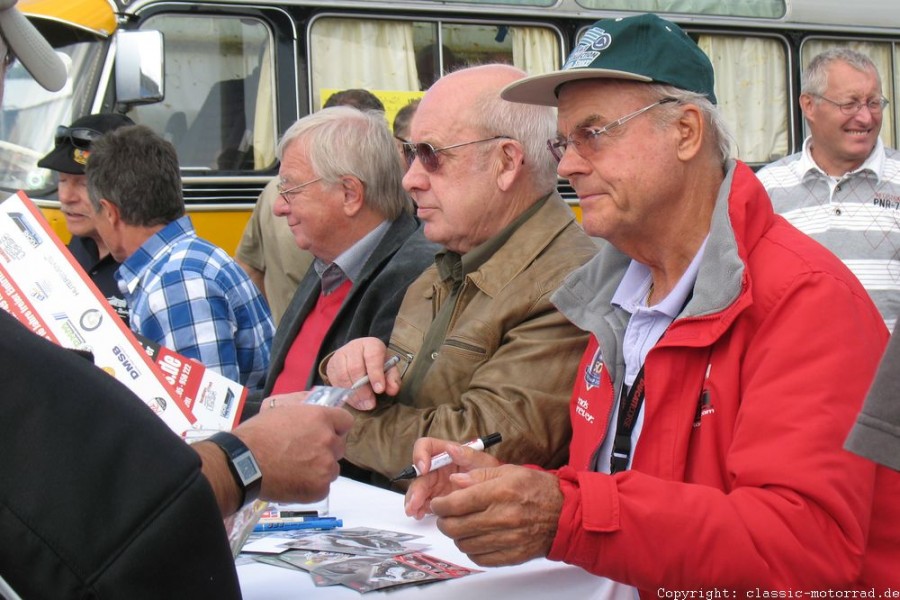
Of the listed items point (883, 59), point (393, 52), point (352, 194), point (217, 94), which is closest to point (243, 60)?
point (217, 94)

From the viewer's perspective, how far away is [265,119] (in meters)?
7.20

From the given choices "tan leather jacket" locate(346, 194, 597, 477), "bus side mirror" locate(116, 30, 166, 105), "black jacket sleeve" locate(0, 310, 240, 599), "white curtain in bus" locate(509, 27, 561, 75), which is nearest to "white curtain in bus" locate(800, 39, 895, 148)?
"white curtain in bus" locate(509, 27, 561, 75)

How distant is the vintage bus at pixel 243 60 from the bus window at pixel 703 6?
0.01m

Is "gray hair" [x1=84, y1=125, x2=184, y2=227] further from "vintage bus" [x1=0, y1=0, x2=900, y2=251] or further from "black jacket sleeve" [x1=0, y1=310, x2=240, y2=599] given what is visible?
"black jacket sleeve" [x1=0, y1=310, x2=240, y2=599]

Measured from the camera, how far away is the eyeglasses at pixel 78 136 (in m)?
5.73

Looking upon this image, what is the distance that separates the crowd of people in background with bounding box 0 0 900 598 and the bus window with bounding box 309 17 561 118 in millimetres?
3225

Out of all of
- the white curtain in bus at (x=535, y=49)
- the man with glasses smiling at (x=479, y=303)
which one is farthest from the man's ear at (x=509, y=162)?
the white curtain in bus at (x=535, y=49)

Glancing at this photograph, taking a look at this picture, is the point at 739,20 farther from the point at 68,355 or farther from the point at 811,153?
the point at 68,355

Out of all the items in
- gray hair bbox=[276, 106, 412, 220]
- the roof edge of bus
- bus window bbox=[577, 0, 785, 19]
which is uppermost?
the roof edge of bus

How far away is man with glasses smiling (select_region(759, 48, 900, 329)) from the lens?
504 cm

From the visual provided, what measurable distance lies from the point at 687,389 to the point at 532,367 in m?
0.73

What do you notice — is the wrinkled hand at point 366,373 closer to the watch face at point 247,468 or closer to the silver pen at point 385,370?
the silver pen at point 385,370

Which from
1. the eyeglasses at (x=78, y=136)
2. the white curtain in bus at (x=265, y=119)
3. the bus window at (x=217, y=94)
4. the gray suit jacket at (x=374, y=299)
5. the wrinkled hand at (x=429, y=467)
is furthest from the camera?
the white curtain in bus at (x=265, y=119)

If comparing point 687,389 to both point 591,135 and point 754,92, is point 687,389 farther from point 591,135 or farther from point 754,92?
point 754,92
